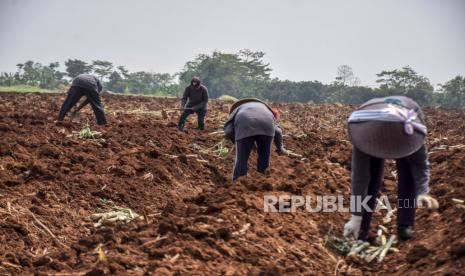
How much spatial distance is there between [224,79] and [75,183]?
160 feet

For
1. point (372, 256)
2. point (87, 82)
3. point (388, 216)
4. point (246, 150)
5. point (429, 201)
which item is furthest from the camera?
point (87, 82)

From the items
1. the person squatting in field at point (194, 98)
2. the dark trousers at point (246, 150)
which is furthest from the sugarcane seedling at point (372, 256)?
the person squatting in field at point (194, 98)

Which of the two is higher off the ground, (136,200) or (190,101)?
(190,101)

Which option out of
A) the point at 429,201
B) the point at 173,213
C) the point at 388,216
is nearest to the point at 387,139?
the point at 429,201

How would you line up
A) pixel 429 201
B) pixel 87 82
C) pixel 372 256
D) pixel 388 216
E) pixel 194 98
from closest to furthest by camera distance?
pixel 429 201 < pixel 372 256 < pixel 388 216 < pixel 87 82 < pixel 194 98

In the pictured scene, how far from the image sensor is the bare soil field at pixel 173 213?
438 centimetres

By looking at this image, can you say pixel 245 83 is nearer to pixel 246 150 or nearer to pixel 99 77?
pixel 99 77

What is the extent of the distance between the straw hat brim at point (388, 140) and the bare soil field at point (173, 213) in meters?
0.64

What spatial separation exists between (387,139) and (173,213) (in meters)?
1.85

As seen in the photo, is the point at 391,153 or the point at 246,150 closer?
the point at 391,153

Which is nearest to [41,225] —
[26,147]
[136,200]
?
[136,200]

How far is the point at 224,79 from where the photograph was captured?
185 ft

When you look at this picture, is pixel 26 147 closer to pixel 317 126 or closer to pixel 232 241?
pixel 232 241

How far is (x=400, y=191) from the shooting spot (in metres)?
5.12
